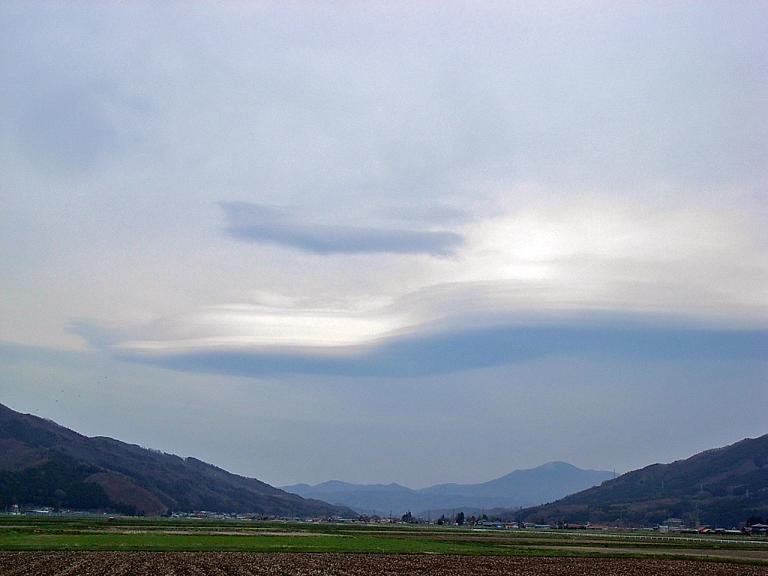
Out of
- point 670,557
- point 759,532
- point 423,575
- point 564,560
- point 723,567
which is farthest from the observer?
point 759,532

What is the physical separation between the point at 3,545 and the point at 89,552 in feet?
35.4

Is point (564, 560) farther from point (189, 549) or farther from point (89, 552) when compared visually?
point (89, 552)

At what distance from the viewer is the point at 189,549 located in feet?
231

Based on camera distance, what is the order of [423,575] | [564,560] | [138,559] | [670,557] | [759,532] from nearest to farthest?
1. [423,575]
2. [138,559]
3. [564,560]
4. [670,557]
5. [759,532]

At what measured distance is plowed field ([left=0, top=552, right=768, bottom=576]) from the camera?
48.1 meters

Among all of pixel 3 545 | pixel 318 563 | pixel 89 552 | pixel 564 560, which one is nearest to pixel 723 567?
pixel 564 560

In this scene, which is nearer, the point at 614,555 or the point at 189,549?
the point at 189,549

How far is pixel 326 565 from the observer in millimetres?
55531

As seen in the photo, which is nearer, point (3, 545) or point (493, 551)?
point (3, 545)

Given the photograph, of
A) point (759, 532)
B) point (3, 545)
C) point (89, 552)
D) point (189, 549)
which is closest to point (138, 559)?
point (89, 552)

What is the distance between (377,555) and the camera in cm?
6875

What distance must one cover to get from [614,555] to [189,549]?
39.7 metres

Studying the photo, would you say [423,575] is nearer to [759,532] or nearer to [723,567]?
[723,567]

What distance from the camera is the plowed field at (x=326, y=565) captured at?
1895 inches
